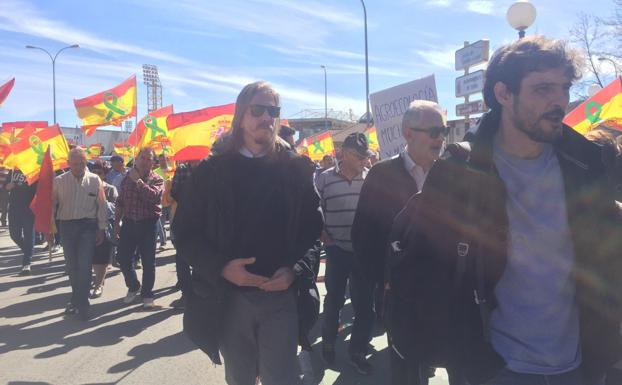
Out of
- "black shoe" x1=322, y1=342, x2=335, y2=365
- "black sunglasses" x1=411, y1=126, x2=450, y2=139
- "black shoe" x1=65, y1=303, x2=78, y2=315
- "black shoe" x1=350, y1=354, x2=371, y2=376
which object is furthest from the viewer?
"black shoe" x1=65, y1=303, x2=78, y2=315

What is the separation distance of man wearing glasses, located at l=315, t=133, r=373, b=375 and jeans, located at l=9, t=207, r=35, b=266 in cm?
632

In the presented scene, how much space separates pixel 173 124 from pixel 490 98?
6.92 m

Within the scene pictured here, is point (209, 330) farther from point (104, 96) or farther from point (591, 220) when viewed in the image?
point (104, 96)

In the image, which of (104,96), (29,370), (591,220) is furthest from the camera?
(104,96)

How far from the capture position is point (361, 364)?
420 centimetres

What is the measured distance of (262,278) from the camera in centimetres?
245

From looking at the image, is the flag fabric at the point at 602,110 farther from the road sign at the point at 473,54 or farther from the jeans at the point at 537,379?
the jeans at the point at 537,379

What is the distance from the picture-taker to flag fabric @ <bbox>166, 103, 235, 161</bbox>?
25.5 ft

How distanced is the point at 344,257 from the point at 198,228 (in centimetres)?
213

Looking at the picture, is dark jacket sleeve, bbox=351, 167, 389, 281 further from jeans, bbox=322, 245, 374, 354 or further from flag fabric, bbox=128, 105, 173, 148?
flag fabric, bbox=128, 105, 173, 148

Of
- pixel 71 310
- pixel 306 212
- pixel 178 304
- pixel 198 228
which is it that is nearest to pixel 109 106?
pixel 71 310

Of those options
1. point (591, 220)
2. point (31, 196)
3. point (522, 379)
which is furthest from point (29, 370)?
point (31, 196)

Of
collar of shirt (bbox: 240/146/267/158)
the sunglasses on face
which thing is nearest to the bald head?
collar of shirt (bbox: 240/146/267/158)

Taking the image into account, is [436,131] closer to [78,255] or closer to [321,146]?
[78,255]
